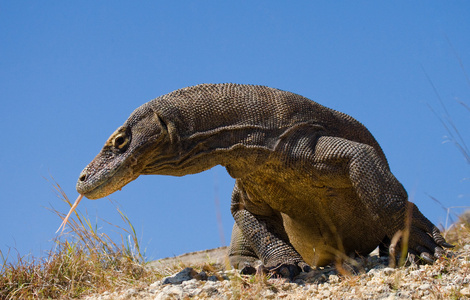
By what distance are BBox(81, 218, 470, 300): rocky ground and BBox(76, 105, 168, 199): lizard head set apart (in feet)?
3.60

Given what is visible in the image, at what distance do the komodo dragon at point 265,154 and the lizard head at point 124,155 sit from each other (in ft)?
0.03

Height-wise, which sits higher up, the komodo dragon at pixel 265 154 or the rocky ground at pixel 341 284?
the komodo dragon at pixel 265 154

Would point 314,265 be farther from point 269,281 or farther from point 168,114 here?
point 168,114

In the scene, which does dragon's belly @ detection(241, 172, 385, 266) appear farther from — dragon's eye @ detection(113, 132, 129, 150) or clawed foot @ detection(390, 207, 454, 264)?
dragon's eye @ detection(113, 132, 129, 150)

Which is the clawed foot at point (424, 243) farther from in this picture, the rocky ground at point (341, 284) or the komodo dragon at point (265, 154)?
the rocky ground at point (341, 284)

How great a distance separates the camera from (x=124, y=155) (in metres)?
6.39

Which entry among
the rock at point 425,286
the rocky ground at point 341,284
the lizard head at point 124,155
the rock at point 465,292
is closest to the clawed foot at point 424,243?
the rocky ground at point 341,284

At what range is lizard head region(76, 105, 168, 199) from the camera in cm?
636

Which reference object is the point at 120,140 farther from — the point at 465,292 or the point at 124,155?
the point at 465,292

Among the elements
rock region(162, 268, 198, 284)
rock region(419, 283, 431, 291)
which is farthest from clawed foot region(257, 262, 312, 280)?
rock region(419, 283, 431, 291)

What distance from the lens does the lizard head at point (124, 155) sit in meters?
6.36

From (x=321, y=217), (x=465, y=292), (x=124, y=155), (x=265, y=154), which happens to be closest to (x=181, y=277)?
(x=124, y=155)

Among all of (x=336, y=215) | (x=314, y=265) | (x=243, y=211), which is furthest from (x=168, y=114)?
(x=314, y=265)

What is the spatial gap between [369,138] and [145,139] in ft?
8.93
